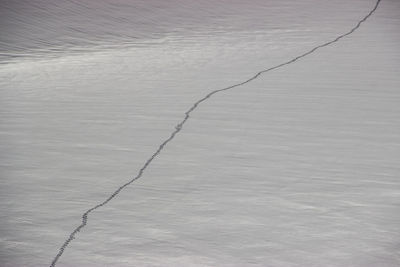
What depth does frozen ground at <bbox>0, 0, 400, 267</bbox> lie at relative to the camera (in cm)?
157

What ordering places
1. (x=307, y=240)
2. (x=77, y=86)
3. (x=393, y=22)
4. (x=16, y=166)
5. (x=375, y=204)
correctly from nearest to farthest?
(x=307, y=240) → (x=375, y=204) → (x=16, y=166) → (x=77, y=86) → (x=393, y=22)

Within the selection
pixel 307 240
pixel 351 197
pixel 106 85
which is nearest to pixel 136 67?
pixel 106 85

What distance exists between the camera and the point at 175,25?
451 centimetres

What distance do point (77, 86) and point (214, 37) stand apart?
47.3 inches

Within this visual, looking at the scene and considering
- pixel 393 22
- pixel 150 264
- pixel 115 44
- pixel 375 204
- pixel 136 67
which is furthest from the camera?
pixel 393 22

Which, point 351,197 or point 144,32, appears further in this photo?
point 144,32

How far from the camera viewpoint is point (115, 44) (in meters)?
4.12

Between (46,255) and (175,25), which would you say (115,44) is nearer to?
(175,25)

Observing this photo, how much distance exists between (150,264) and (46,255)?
224 mm

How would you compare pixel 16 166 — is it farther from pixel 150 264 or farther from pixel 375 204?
pixel 375 204

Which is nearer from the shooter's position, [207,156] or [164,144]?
[207,156]

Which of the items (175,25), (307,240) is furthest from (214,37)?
(307,240)

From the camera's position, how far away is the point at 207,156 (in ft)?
7.29

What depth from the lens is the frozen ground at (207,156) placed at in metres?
1.57
